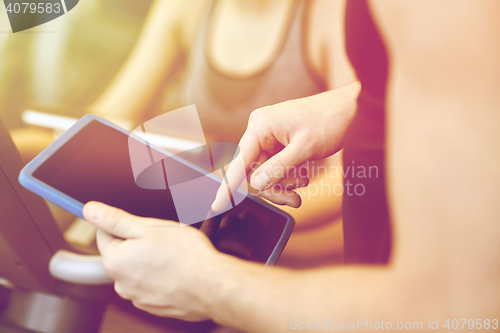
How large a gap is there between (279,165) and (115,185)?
0.18 metres

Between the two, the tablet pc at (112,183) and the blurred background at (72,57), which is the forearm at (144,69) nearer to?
the blurred background at (72,57)

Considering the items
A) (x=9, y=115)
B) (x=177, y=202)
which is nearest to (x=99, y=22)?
(x=9, y=115)

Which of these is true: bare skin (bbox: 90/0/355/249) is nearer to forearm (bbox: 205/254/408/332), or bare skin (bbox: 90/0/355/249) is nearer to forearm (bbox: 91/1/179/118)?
forearm (bbox: 91/1/179/118)

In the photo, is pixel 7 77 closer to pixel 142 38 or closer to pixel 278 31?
pixel 142 38

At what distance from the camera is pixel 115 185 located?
0.30 metres

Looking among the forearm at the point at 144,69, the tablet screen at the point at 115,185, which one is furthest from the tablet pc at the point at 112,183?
the forearm at the point at 144,69

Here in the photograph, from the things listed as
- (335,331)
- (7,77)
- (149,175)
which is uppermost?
(7,77)

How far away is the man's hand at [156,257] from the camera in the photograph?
27cm

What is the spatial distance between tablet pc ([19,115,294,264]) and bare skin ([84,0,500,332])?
23 millimetres

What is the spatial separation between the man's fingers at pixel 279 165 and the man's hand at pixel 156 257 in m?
0.09

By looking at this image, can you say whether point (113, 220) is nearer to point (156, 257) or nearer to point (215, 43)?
point (156, 257)

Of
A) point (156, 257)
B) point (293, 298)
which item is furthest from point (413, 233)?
point (156, 257)

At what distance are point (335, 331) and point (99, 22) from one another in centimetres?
50

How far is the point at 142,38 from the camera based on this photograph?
0.45m
